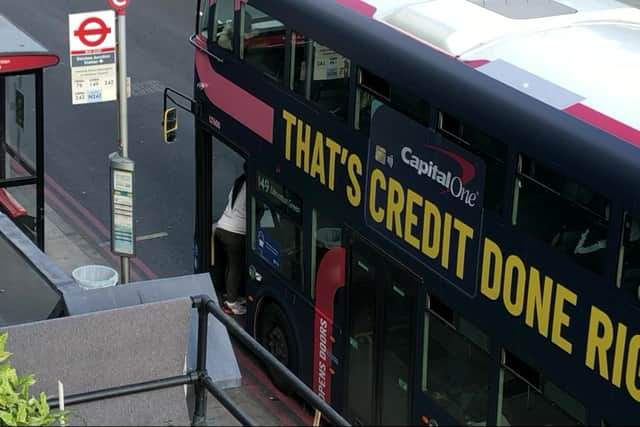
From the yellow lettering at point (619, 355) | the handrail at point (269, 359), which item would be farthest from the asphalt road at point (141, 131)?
the handrail at point (269, 359)

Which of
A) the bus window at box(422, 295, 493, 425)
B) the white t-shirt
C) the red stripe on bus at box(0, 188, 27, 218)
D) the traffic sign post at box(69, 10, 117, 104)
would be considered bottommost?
the red stripe on bus at box(0, 188, 27, 218)

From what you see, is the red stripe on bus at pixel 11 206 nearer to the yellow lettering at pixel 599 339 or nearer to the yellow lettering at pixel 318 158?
the yellow lettering at pixel 318 158

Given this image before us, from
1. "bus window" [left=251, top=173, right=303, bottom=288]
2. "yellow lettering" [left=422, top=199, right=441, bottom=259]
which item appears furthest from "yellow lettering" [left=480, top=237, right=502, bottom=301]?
"bus window" [left=251, top=173, right=303, bottom=288]

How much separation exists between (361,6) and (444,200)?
7.39 feet

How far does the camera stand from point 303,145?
11.7 m

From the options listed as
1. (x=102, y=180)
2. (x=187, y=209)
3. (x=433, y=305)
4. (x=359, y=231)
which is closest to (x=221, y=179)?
(x=187, y=209)

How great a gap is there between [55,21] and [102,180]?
6.57m

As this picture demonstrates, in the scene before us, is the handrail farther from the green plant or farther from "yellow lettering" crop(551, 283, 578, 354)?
"yellow lettering" crop(551, 283, 578, 354)

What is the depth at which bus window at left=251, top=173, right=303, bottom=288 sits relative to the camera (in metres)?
12.1

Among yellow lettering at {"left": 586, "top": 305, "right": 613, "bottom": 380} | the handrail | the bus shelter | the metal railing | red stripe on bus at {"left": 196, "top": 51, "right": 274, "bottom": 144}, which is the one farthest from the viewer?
the bus shelter

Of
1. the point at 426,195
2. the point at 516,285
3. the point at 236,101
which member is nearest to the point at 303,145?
the point at 236,101

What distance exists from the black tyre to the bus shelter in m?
3.28

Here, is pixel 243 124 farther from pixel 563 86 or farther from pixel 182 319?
pixel 182 319

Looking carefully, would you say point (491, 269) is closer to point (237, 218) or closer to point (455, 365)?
point (455, 365)
